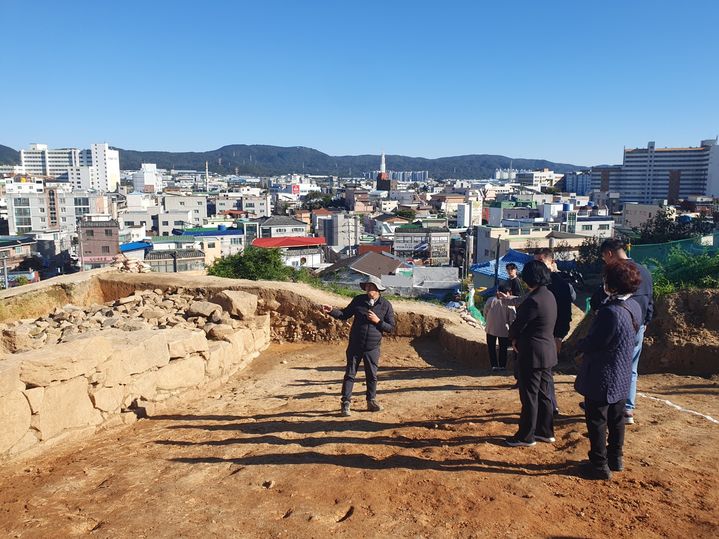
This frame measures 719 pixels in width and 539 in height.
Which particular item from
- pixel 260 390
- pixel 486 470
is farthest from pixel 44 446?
pixel 486 470

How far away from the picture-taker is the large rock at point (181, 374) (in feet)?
20.1

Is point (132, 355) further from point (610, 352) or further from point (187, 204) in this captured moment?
point (187, 204)

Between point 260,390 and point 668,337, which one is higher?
point 668,337

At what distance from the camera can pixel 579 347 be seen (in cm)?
368

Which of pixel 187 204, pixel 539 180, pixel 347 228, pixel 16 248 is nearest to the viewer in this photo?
pixel 16 248

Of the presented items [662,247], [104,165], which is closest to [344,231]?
[662,247]

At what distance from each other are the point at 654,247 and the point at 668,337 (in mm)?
5639

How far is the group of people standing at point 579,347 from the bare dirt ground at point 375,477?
0.58 feet

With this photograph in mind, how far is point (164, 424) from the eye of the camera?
18.0ft

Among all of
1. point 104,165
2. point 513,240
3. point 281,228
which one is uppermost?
point 104,165

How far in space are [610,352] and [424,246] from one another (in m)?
42.7

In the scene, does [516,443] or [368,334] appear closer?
[516,443]

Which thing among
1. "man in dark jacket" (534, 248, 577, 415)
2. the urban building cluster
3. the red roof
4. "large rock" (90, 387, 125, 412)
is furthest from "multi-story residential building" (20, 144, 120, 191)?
"man in dark jacket" (534, 248, 577, 415)

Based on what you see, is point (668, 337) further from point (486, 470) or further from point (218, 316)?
point (218, 316)
